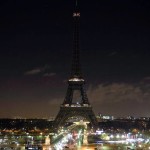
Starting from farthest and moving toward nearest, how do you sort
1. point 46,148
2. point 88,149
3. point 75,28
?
point 75,28, point 46,148, point 88,149

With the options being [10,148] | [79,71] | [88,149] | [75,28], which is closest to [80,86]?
[79,71]

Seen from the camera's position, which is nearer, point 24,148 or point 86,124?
point 24,148

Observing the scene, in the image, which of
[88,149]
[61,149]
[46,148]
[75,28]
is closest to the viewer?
[88,149]

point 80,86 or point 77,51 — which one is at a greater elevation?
point 77,51

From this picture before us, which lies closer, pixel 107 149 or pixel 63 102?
pixel 107 149

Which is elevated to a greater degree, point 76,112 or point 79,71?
point 79,71

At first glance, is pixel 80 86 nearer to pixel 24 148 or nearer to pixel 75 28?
pixel 75 28

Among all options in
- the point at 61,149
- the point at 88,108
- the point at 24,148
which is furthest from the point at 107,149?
the point at 88,108

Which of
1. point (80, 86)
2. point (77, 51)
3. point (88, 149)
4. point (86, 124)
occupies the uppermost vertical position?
point (77, 51)

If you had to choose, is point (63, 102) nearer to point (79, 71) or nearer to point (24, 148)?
point (79, 71)
